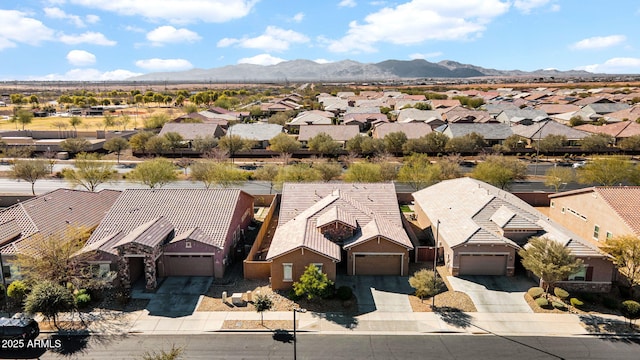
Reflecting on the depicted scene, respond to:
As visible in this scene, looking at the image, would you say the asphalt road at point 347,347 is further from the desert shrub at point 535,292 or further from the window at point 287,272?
the window at point 287,272

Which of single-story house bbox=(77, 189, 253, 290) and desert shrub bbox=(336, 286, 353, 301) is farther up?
single-story house bbox=(77, 189, 253, 290)

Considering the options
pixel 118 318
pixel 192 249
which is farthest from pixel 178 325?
pixel 192 249

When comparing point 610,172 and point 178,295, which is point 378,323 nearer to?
point 178,295

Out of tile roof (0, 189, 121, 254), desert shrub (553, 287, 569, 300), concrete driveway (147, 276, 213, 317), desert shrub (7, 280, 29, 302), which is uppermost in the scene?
tile roof (0, 189, 121, 254)

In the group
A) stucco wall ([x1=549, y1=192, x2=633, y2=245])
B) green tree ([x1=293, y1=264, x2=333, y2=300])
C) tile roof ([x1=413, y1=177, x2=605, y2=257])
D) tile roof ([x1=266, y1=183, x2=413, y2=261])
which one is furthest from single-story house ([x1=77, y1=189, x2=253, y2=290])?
stucco wall ([x1=549, y1=192, x2=633, y2=245])

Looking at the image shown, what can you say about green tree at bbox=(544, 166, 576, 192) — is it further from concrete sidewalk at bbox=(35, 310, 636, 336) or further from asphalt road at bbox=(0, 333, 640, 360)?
asphalt road at bbox=(0, 333, 640, 360)

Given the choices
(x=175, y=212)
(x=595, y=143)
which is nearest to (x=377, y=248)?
(x=175, y=212)

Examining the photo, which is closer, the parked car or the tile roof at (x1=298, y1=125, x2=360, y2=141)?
the parked car
